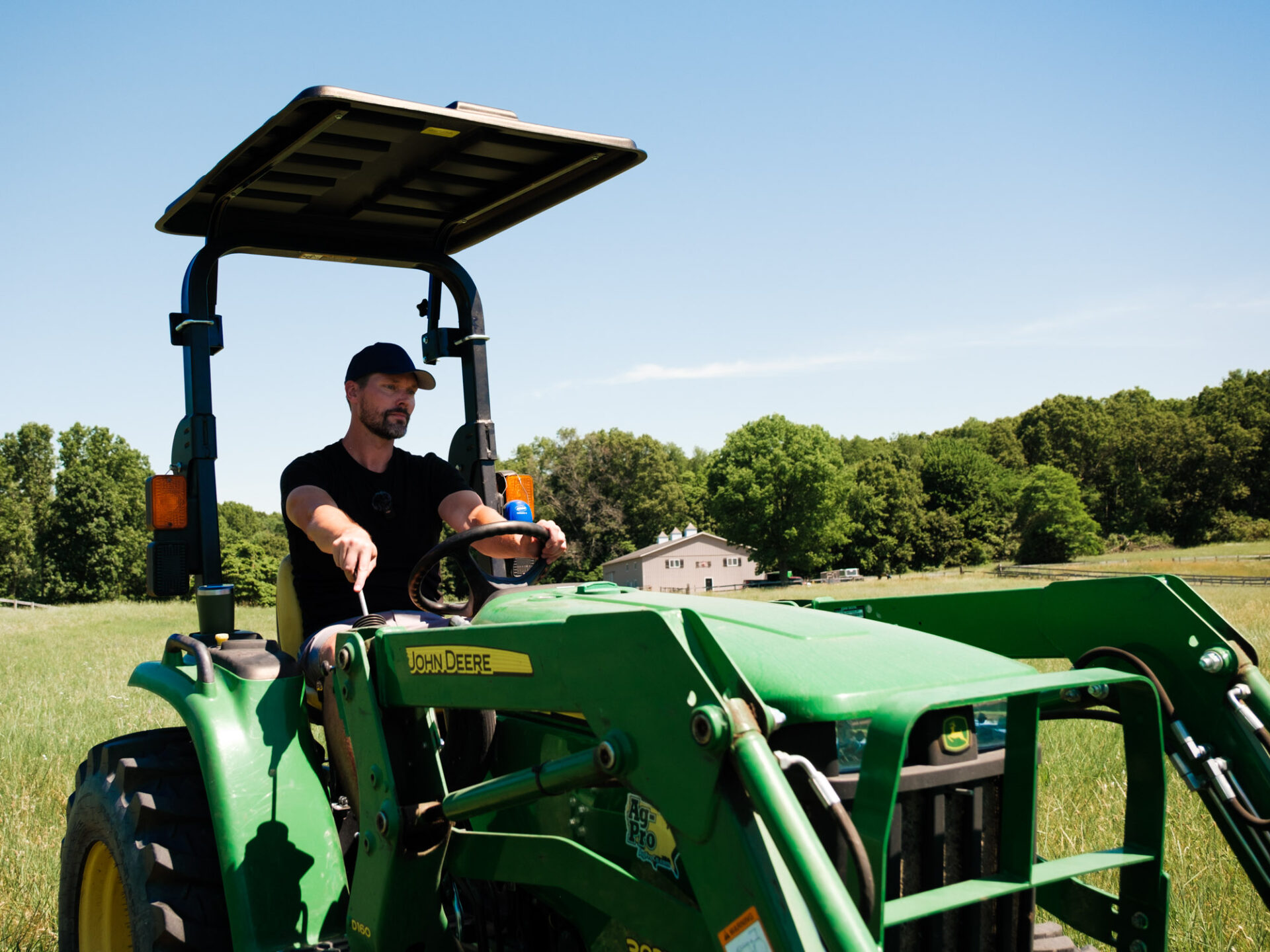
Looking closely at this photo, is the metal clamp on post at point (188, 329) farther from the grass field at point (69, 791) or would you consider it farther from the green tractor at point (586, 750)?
the grass field at point (69, 791)

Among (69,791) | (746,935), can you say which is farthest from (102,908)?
(69,791)

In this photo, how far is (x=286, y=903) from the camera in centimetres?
283

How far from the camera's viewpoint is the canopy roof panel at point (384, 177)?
330cm

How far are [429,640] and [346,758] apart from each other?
67 centimetres

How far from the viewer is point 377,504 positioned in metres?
3.85

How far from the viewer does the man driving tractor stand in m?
3.55

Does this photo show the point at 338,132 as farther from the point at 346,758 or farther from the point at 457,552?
the point at 346,758

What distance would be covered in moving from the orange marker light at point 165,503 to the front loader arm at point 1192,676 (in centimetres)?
285

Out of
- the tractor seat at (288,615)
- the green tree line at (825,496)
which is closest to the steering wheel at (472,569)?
the tractor seat at (288,615)

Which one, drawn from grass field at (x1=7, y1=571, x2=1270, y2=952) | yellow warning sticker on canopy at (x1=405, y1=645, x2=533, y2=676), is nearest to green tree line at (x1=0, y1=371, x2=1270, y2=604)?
grass field at (x1=7, y1=571, x2=1270, y2=952)

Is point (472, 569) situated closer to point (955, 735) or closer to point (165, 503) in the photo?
point (165, 503)

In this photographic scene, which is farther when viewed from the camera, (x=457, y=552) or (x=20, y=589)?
(x=20, y=589)

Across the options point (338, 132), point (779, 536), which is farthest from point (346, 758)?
point (779, 536)

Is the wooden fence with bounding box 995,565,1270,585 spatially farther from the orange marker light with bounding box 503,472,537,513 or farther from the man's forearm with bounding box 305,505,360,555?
the man's forearm with bounding box 305,505,360,555
